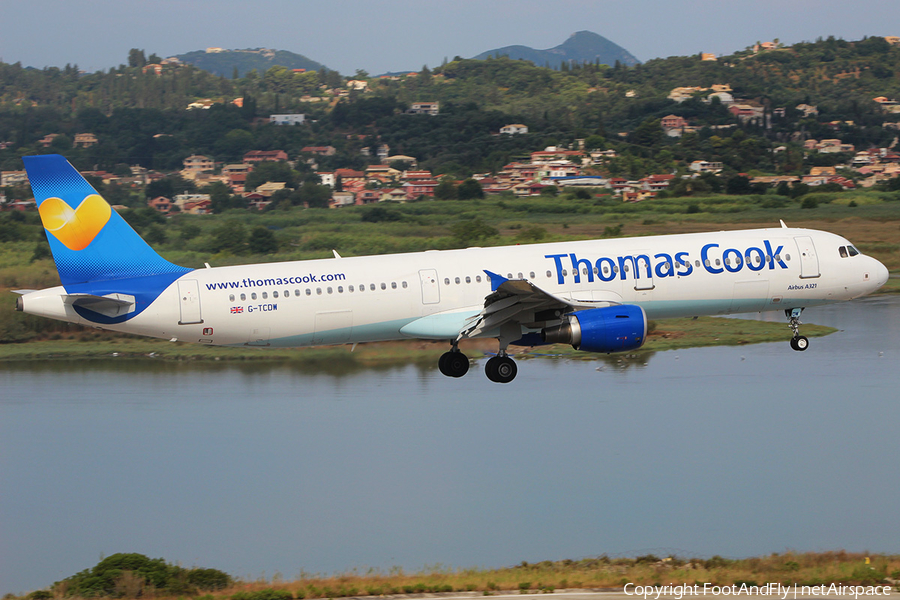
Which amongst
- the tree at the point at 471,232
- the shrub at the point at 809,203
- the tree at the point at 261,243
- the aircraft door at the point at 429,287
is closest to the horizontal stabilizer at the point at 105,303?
the aircraft door at the point at 429,287

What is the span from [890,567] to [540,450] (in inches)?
1002

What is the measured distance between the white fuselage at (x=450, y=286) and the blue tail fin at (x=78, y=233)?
4.54 feet

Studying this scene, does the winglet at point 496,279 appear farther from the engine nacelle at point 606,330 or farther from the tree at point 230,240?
the tree at point 230,240

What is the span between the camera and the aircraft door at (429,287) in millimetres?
34844

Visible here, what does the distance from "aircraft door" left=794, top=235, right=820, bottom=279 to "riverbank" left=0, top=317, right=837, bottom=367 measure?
87.2 ft

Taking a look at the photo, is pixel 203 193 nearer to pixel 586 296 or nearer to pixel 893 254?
pixel 893 254

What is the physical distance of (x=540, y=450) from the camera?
6344 cm

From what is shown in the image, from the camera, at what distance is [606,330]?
33.7m

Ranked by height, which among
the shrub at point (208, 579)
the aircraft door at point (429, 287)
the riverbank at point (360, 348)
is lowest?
the shrub at point (208, 579)

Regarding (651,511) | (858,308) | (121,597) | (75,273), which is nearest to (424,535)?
(651,511)

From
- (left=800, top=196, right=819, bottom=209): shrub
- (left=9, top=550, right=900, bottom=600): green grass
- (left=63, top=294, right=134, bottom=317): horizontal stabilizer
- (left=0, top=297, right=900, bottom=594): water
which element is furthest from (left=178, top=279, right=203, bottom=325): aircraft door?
(left=800, top=196, right=819, bottom=209): shrub

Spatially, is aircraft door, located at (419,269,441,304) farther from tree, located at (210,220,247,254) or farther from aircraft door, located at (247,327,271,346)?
tree, located at (210,220,247,254)

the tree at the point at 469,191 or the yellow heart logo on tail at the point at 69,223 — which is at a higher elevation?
the tree at the point at 469,191

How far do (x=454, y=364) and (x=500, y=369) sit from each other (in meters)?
1.86
